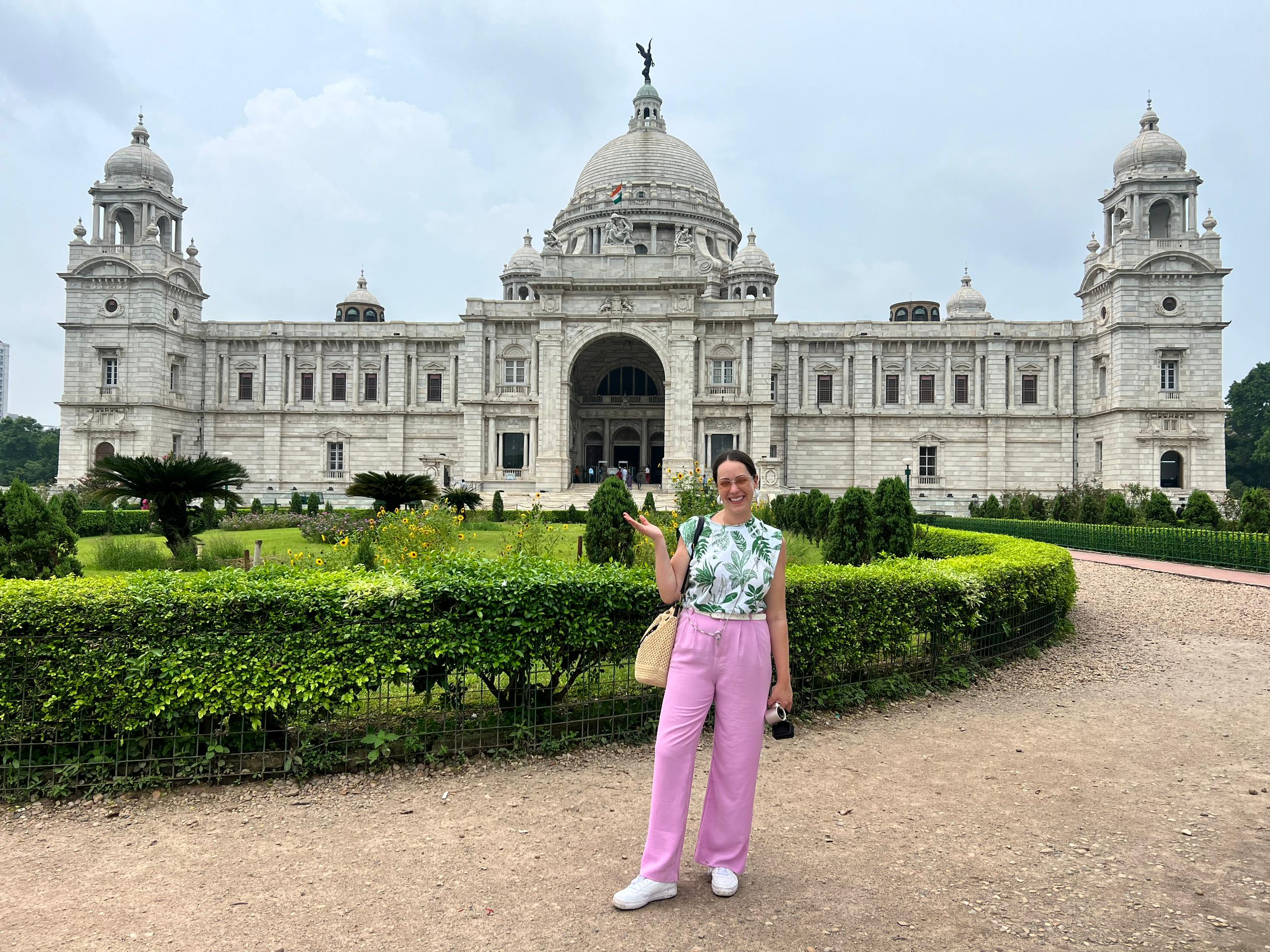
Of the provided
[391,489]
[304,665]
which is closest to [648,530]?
[304,665]

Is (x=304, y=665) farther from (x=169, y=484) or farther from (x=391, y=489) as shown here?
(x=391, y=489)

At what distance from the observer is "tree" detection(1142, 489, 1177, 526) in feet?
78.1

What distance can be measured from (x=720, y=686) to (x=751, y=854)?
1304 millimetres

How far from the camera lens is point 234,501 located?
17.0 m

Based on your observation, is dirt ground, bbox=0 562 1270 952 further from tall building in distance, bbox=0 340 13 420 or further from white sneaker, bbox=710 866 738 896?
tall building in distance, bbox=0 340 13 420

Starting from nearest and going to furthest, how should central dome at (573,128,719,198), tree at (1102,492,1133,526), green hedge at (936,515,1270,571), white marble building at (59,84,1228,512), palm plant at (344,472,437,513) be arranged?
green hedge at (936,515,1270,571), palm plant at (344,472,437,513), tree at (1102,492,1133,526), white marble building at (59,84,1228,512), central dome at (573,128,719,198)

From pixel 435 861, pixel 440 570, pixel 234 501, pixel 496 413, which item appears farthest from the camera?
pixel 496 413

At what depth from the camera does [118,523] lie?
23656 mm

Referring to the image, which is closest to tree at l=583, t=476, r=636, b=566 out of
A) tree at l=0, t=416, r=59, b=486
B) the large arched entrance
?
the large arched entrance

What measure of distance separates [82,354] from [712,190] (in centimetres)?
4201

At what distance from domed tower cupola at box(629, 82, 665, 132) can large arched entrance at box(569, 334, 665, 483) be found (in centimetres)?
2157

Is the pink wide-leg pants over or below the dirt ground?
over

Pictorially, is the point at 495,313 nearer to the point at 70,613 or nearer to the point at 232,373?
the point at 232,373

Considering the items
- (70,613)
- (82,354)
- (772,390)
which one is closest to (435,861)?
(70,613)
